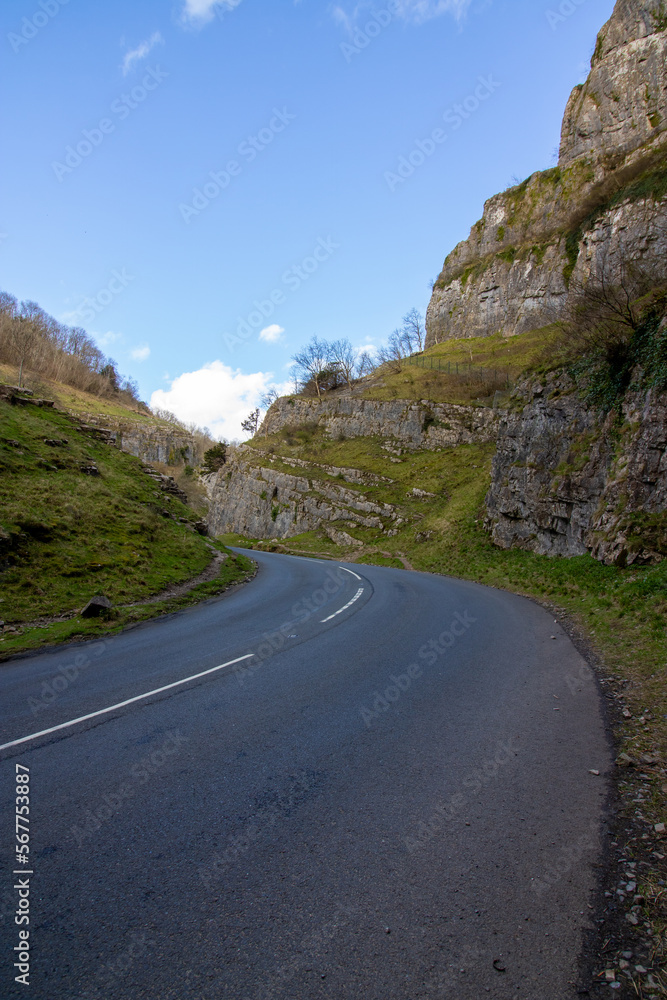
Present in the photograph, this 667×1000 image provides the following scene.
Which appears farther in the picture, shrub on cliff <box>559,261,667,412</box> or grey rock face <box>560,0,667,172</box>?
grey rock face <box>560,0,667,172</box>

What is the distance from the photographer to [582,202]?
5750cm

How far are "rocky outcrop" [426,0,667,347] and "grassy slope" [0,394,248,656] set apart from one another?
3638 centimetres

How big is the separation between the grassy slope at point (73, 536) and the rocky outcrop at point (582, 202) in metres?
36.4

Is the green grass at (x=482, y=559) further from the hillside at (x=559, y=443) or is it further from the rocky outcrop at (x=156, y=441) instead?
the rocky outcrop at (x=156, y=441)

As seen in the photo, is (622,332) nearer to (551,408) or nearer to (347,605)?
(551,408)

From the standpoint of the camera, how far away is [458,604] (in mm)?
14250

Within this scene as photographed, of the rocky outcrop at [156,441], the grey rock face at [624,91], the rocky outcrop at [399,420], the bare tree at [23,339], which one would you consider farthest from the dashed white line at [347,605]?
the rocky outcrop at [156,441]

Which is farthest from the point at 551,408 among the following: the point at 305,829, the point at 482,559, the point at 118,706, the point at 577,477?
the point at 305,829

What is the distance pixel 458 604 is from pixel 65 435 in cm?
2220

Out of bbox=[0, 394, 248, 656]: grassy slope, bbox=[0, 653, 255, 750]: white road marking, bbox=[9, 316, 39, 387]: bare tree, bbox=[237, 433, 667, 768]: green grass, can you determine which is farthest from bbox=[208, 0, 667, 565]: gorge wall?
bbox=[9, 316, 39, 387]: bare tree

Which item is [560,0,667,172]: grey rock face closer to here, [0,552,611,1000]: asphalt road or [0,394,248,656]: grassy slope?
[0,394,248,656]: grassy slope

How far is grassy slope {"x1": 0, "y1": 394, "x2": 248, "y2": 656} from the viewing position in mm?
11906

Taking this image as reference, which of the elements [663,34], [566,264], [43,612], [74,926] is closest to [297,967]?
[74,926]

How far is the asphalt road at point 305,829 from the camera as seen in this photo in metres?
→ 2.51
